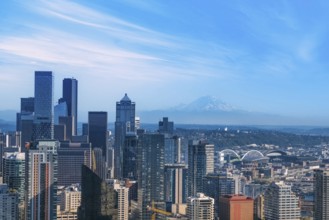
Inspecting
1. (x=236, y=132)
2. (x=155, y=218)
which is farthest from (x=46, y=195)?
(x=236, y=132)

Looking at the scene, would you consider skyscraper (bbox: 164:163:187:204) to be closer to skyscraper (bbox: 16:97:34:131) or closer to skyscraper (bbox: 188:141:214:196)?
skyscraper (bbox: 188:141:214:196)

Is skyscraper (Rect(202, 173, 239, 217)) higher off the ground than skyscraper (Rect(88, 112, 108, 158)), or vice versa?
skyscraper (Rect(88, 112, 108, 158))

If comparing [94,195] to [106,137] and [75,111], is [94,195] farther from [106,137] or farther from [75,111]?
[75,111]

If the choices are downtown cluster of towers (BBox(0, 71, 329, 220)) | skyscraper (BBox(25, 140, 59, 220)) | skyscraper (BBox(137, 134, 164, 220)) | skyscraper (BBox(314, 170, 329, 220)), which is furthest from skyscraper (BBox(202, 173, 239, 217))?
skyscraper (BBox(25, 140, 59, 220))

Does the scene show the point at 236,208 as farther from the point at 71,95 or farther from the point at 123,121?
the point at 71,95

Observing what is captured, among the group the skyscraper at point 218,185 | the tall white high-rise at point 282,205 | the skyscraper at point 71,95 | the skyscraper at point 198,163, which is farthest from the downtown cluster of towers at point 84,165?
the tall white high-rise at point 282,205

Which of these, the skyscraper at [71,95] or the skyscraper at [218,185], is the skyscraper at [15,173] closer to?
the skyscraper at [218,185]
